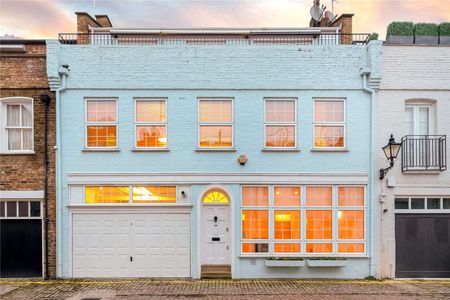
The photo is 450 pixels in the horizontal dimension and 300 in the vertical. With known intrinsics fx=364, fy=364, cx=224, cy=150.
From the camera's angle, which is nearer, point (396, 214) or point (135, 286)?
point (135, 286)

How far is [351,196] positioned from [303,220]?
1.91 meters

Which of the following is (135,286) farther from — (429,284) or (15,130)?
(429,284)

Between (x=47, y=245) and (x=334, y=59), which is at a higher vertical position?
(x=334, y=59)

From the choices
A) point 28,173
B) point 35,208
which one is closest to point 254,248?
Result: point 35,208

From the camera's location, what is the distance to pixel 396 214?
12.8 meters

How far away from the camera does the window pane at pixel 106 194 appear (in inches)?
503

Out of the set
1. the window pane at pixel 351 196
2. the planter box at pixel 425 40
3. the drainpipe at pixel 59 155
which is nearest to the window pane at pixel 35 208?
the drainpipe at pixel 59 155

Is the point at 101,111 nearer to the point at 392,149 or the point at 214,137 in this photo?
the point at 214,137

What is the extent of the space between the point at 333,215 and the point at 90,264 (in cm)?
864

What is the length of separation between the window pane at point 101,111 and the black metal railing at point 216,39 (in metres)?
2.36

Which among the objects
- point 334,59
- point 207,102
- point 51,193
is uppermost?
point 334,59

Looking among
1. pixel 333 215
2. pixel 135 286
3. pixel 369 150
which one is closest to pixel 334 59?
pixel 369 150

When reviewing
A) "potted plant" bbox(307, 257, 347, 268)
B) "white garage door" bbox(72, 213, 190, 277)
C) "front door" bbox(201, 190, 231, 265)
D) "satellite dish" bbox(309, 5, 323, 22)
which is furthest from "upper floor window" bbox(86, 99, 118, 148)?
"satellite dish" bbox(309, 5, 323, 22)

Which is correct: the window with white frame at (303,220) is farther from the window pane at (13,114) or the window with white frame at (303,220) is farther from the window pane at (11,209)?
the window pane at (13,114)
